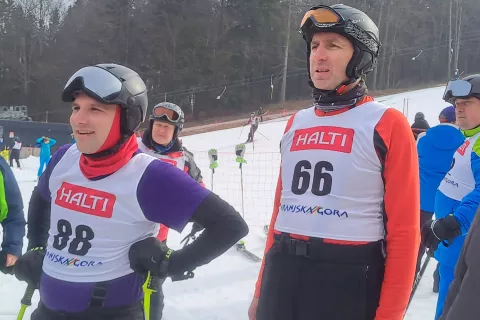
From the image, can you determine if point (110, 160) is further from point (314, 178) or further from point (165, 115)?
point (165, 115)

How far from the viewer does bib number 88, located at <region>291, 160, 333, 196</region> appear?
209 cm

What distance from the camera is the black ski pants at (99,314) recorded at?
2027 mm

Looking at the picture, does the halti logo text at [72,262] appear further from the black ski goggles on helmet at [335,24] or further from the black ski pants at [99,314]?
the black ski goggles on helmet at [335,24]

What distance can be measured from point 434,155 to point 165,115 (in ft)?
8.70

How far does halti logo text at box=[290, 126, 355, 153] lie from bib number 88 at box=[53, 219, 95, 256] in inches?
41.1

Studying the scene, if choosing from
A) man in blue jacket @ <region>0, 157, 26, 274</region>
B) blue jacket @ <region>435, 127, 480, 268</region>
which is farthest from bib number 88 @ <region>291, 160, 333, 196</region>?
man in blue jacket @ <region>0, 157, 26, 274</region>

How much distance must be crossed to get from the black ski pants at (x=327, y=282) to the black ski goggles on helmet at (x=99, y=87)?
1045 millimetres

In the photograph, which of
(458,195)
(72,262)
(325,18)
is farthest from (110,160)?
(458,195)

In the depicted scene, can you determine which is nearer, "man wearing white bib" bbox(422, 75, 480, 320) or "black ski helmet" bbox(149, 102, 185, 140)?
"man wearing white bib" bbox(422, 75, 480, 320)

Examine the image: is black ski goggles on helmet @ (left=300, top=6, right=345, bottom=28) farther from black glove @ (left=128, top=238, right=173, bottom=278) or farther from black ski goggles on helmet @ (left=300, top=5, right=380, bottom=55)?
black glove @ (left=128, top=238, right=173, bottom=278)

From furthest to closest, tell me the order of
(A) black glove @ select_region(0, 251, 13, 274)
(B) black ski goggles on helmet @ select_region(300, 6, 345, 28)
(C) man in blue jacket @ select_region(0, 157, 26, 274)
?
(C) man in blue jacket @ select_region(0, 157, 26, 274), (A) black glove @ select_region(0, 251, 13, 274), (B) black ski goggles on helmet @ select_region(300, 6, 345, 28)

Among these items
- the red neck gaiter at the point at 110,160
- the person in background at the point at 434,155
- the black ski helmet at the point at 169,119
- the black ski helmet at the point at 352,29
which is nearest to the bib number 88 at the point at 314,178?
the black ski helmet at the point at 352,29

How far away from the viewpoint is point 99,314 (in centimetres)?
203

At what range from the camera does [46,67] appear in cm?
4147
